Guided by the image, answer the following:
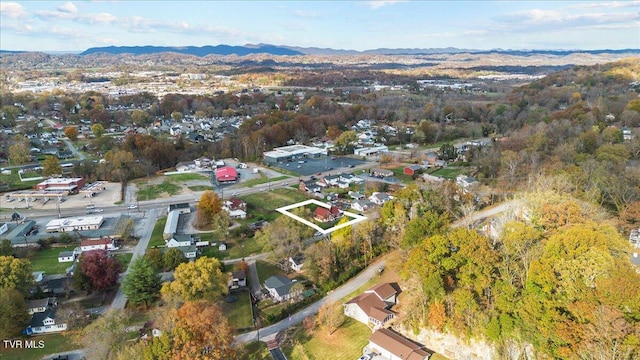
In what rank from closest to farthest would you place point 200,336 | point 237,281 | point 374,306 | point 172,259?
point 200,336 → point 374,306 → point 237,281 → point 172,259

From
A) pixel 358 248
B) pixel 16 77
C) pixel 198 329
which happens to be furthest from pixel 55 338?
pixel 16 77

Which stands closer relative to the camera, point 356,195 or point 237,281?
point 237,281

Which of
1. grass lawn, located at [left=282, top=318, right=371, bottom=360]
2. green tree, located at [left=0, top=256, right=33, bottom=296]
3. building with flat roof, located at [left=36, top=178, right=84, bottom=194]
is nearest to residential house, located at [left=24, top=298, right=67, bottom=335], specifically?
green tree, located at [left=0, top=256, right=33, bottom=296]

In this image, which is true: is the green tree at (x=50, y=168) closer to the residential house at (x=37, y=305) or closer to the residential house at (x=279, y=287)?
the residential house at (x=37, y=305)

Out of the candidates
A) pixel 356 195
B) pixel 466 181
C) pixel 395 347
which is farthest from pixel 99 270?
pixel 466 181

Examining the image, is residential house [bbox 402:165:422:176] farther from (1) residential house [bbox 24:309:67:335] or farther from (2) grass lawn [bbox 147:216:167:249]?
(1) residential house [bbox 24:309:67:335]

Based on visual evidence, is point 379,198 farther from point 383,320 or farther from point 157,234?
point 157,234
